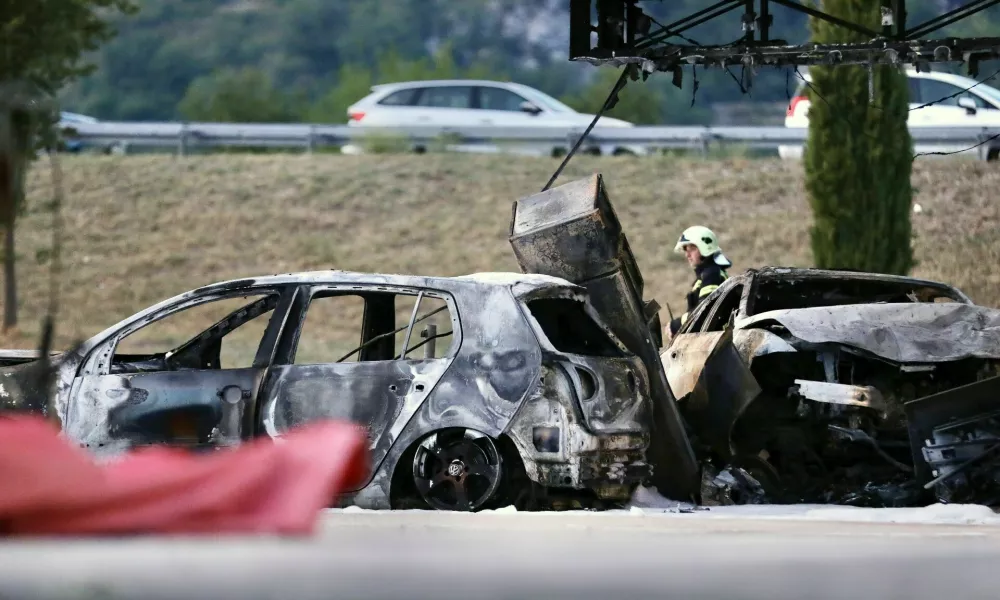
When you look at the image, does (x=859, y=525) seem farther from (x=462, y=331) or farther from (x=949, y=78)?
(x=949, y=78)

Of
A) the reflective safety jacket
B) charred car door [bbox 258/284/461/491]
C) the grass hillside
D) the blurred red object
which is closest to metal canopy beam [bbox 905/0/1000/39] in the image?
the reflective safety jacket

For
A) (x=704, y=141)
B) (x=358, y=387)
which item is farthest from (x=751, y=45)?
(x=704, y=141)

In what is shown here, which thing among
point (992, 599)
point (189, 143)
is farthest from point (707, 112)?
point (992, 599)

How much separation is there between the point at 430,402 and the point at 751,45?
16.9ft

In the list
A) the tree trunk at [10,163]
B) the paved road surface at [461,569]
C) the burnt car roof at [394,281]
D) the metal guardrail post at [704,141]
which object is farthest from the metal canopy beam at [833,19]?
the metal guardrail post at [704,141]

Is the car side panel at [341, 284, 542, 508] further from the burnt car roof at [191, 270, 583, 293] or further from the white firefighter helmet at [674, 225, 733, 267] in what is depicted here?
the white firefighter helmet at [674, 225, 733, 267]

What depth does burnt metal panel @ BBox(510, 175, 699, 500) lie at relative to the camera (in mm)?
9102

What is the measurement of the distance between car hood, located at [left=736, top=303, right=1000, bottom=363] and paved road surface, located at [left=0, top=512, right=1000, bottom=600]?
5.65 meters

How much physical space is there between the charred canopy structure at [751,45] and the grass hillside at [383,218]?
9660 mm

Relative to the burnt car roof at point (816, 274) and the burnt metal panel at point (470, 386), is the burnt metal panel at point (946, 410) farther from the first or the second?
the burnt car roof at point (816, 274)

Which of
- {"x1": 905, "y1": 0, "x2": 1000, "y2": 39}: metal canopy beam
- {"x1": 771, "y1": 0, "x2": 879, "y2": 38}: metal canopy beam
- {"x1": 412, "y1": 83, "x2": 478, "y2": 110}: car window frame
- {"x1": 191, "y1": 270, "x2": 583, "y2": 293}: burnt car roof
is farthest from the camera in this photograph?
{"x1": 412, "y1": 83, "x2": 478, "y2": 110}: car window frame

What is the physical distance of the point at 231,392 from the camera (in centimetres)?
835

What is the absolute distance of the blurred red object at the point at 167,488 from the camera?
3.18 meters

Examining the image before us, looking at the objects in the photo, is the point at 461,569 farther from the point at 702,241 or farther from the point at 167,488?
the point at 702,241
